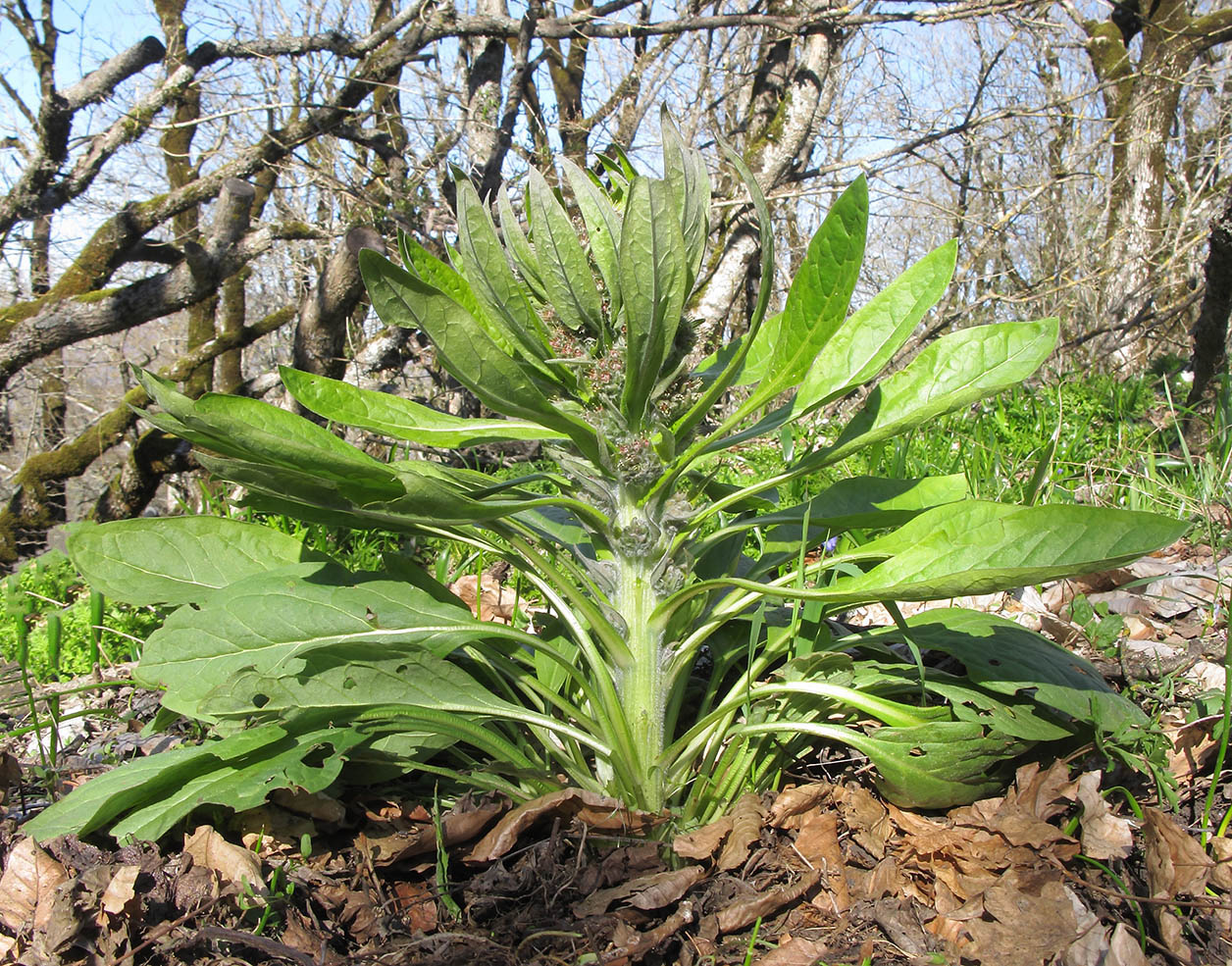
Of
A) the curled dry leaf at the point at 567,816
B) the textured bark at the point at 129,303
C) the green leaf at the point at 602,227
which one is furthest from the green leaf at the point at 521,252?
the textured bark at the point at 129,303

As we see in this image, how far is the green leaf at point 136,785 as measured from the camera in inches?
57.5

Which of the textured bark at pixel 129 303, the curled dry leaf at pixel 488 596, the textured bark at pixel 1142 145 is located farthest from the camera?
the textured bark at pixel 1142 145

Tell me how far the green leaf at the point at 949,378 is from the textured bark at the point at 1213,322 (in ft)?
9.25

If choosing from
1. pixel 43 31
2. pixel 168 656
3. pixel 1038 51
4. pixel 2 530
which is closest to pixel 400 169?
pixel 2 530

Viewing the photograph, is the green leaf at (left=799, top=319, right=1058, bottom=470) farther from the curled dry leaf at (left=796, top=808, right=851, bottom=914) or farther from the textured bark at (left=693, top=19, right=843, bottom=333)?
the textured bark at (left=693, top=19, right=843, bottom=333)

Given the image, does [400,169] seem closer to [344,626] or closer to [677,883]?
[344,626]

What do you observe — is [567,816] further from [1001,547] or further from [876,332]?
[876,332]

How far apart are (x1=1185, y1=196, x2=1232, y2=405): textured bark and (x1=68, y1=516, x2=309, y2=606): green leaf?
4007 millimetres

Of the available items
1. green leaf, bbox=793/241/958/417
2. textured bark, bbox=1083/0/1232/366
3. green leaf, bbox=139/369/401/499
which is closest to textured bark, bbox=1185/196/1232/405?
textured bark, bbox=1083/0/1232/366

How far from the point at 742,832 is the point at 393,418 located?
105 cm

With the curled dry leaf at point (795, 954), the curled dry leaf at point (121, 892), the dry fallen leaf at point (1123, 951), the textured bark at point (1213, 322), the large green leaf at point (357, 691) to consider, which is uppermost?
the textured bark at point (1213, 322)

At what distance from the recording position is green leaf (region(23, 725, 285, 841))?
4.79 ft

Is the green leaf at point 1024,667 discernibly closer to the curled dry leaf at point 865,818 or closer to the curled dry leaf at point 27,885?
the curled dry leaf at point 865,818

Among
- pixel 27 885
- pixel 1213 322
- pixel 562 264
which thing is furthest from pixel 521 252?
pixel 1213 322
